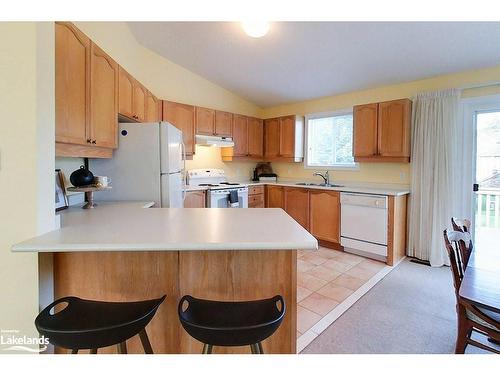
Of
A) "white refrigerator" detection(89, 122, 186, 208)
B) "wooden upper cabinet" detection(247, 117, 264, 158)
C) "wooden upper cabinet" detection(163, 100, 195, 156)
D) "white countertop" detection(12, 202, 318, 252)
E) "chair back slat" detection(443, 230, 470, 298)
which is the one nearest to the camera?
"white countertop" detection(12, 202, 318, 252)

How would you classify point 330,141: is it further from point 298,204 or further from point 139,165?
point 139,165

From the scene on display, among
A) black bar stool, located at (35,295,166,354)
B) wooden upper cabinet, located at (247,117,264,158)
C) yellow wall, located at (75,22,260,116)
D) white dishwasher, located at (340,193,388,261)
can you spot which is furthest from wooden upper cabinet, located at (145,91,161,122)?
white dishwasher, located at (340,193,388,261)

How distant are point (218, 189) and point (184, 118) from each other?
119 cm

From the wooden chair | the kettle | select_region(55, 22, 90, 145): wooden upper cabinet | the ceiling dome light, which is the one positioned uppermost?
the ceiling dome light

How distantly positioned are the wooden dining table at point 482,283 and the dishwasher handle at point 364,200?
5.36ft

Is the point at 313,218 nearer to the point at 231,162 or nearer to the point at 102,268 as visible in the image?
the point at 231,162

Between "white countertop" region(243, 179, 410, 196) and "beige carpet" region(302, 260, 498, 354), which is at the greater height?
"white countertop" region(243, 179, 410, 196)

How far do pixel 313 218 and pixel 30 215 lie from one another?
11.3ft

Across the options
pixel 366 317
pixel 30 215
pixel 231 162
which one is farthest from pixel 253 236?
pixel 231 162

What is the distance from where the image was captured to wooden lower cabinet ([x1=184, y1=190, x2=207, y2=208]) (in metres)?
3.63

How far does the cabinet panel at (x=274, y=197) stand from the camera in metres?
4.45

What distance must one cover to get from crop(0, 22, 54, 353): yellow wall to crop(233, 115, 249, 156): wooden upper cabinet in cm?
342

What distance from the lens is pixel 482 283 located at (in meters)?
1.25

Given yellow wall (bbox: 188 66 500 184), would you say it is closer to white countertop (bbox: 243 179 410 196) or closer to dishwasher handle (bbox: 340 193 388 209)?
white countertop (bbox: 243 179 410 196)
